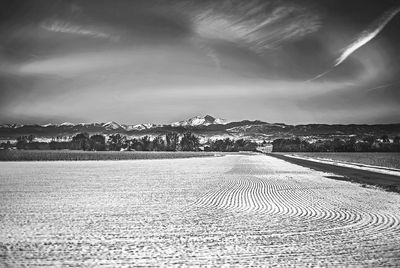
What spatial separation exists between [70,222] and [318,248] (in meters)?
7.30

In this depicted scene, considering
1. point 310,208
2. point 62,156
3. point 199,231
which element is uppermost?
point 199,231

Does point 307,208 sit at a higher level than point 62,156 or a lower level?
higher

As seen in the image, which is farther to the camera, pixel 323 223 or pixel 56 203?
pixel 56 203

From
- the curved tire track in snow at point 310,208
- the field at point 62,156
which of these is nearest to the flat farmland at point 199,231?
the curved tire track in snow at point 310,208

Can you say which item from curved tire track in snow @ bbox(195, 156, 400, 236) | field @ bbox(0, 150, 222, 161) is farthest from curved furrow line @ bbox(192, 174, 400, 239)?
field @ bbox(0, 150, 222, 161)

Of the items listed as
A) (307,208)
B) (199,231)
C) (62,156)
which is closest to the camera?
(199,231)

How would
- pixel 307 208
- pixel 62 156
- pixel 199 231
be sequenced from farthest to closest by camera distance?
pixel 62 156 < pixel 307 208 < pixel 199 231

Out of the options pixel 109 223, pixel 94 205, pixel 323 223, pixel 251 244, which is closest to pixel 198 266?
pixel 251 244

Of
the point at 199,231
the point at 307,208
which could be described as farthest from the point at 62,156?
the point at 199,231

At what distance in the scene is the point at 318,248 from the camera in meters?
7.63

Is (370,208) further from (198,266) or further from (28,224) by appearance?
(28,224)

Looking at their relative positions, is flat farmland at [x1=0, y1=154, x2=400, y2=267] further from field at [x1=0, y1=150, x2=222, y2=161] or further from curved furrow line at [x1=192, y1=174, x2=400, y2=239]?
field at [x1=0, y1=150, x2=222, y2=161]

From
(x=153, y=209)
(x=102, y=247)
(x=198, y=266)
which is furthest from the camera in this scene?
(x=153, y=209)

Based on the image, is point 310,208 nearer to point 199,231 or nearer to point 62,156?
point 199,231
